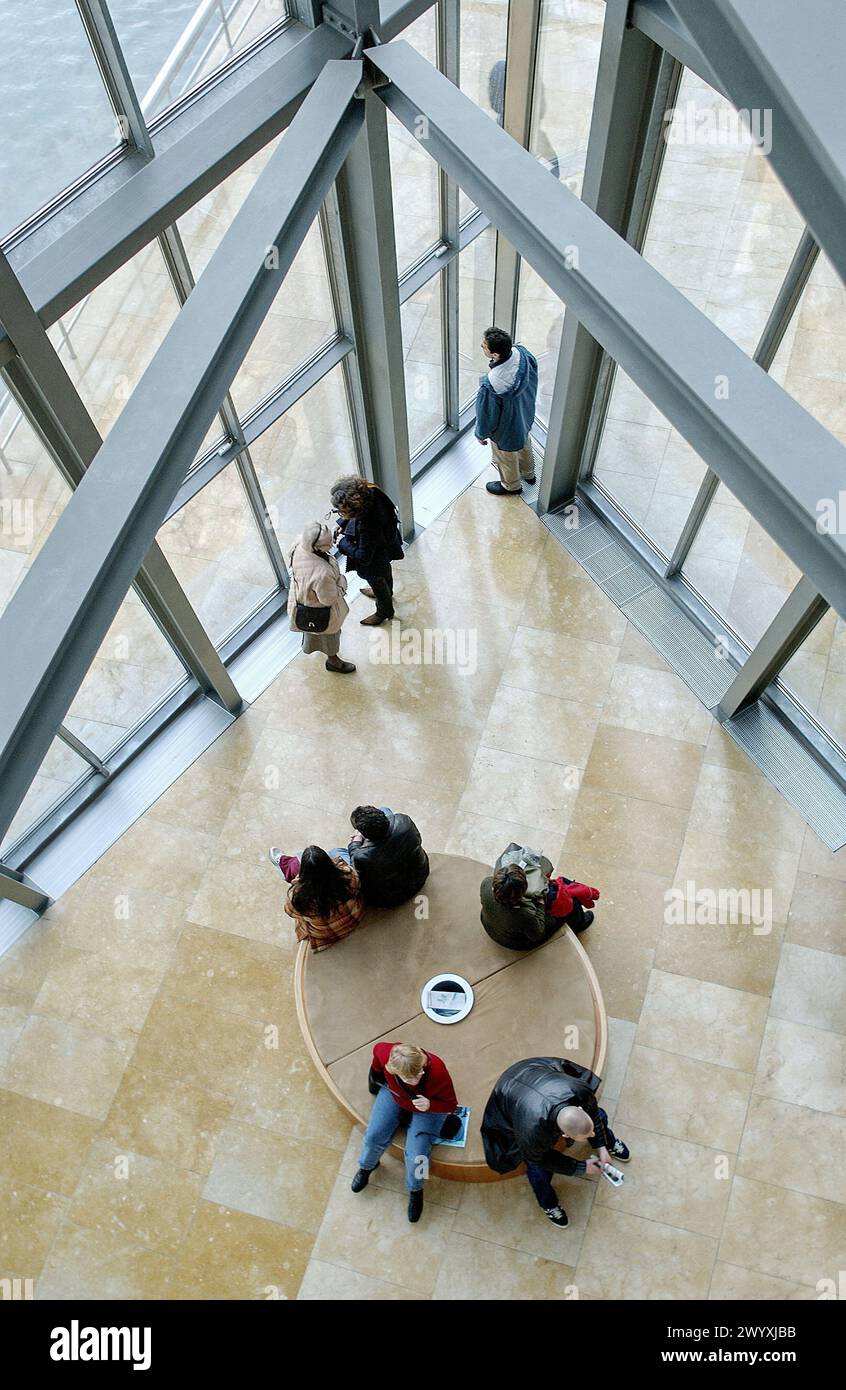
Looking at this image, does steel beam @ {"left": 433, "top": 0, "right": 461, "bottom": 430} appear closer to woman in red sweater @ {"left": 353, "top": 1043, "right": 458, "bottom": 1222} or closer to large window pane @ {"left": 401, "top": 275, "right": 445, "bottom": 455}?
large window pane @ {"left": 401, "top": 275, "right": 445, "bottom": 455}

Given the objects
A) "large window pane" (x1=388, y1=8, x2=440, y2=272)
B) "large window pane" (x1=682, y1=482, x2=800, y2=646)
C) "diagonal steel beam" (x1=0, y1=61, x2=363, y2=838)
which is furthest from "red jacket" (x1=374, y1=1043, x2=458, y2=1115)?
"large window pane" (x1=388, y1=8, x2=440, y2=272)

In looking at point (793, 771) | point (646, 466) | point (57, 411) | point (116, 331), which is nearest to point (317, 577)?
point (116, 331)

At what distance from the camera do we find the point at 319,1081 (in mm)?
7617

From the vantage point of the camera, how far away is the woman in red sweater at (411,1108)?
20.2 feet

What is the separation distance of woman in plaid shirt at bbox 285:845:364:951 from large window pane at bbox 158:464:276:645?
8.68 feet

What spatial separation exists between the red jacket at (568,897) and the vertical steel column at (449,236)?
15.4 ft

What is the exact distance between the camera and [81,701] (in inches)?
316

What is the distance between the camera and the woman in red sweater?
6156mm

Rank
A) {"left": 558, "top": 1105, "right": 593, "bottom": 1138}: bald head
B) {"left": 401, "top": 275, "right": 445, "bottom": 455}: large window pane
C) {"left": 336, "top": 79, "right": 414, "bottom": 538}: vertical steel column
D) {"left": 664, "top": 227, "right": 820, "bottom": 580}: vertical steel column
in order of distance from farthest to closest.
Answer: {"left": 401, "top": 275, "right": 445, "bottom": 455}: large window pane → {"left": 336, "top": 79, "right": 414, "bottom": 538}: vertical steel column → {"left": 664, "top": 227, "right": 820, "bottom": 580}: vertical steel column → {"left": 558, "top": 1105, "right": 593, "bottom": 1138}: bald head

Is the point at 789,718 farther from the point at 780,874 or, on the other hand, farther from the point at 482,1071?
the point at 482,1071

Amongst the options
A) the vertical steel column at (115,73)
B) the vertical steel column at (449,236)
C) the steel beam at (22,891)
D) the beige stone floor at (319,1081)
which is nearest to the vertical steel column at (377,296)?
the vertical steel column at (449,236)

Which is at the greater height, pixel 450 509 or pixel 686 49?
pixel 686 49
